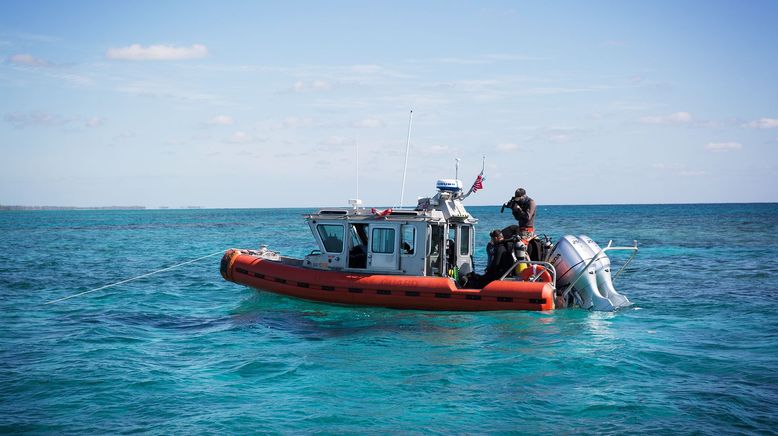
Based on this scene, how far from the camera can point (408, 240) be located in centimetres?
1523

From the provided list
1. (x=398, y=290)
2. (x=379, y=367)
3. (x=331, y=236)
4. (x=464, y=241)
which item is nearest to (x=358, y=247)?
(x=331, y=236)

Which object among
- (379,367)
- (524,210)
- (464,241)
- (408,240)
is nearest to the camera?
(379,367)

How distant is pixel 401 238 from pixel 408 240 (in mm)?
185

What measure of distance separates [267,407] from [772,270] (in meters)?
22.1

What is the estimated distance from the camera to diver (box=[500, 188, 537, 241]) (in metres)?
15.1

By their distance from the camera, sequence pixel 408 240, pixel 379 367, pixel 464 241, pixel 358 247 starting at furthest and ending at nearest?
pixel 464 241
pixel 358 247
pixel 408 240
pixel 379 367

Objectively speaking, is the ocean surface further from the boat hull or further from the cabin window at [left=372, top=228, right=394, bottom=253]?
the cabin window at [left=372, top=228, right=394, bottom=253]

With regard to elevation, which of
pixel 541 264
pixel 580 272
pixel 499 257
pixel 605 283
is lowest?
pixel 605 283

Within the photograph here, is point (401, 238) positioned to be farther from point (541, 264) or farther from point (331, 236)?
point (541, 264)

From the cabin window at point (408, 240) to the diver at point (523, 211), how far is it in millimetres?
2115

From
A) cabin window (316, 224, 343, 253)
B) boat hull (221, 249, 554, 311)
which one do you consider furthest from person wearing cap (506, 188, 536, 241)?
cabin window (316, 224, 343, 253)

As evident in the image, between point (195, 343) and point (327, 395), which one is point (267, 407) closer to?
point (327, 395)

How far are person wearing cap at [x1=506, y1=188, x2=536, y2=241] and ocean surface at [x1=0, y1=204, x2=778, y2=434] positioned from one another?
1926 millimetres

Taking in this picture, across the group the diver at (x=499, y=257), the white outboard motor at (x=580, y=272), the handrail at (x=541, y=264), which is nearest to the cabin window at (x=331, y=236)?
the diver at (x=499, y=257)
